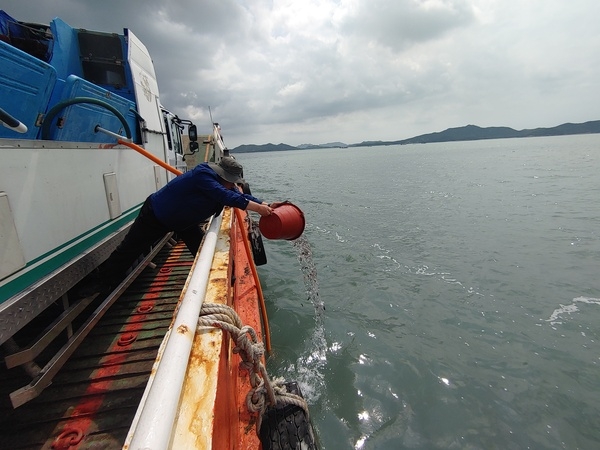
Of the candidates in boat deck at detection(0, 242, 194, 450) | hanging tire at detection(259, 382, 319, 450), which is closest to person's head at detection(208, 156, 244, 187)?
boat deck at detection(0, 242, 194, 450)

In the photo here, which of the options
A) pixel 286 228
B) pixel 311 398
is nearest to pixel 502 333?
pixel 311 398

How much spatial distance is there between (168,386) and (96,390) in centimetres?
164

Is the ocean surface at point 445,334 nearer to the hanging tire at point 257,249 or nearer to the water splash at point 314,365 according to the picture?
the water splash at point 314,365

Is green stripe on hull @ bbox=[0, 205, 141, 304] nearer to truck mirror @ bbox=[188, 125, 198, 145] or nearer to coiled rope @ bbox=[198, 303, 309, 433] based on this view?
coiled rope @ bbox=[198, 303, 309, 433]

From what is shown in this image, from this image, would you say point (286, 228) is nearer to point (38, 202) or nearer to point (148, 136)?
point (38, 202)

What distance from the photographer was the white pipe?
106cm

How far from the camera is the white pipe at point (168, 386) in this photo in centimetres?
106

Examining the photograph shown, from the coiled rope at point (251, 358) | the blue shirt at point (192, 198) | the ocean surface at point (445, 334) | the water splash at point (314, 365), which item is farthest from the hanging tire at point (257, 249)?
the coiled rope at point (251, 358)

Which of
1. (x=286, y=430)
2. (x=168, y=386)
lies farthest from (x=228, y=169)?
(x=168, y=386)

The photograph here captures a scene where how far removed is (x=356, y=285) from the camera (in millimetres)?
7211

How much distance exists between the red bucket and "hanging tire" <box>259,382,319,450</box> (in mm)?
1832

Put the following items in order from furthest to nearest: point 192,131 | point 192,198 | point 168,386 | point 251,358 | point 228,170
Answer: point 192,131 < point 228,170 < point 192,198 < point 251,358 < point 168,386

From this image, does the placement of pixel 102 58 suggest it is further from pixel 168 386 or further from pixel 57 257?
pixel 168 386

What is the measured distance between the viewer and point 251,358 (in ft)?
6.22
